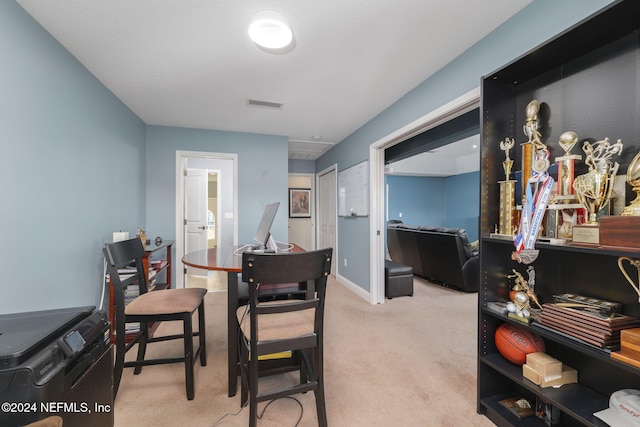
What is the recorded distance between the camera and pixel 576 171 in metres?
1.32

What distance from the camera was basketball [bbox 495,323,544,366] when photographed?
1424 mm

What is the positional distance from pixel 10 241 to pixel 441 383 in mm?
2853

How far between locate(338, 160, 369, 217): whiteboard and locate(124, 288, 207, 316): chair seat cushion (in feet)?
7.83

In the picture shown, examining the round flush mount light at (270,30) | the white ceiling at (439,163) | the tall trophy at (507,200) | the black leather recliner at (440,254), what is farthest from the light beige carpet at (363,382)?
the white ceiling at (439,163)

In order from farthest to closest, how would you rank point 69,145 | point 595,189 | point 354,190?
1. point 354,190
2. point 69,145
3. point 595,189

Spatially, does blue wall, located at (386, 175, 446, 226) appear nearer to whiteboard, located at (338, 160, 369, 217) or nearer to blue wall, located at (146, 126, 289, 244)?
whiteboard, located at (338, 160, 369, 217)

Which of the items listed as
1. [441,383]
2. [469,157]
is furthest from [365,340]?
[469,157]

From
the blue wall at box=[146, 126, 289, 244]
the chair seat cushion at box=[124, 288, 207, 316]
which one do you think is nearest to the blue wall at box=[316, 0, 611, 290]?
the blue wall at box=[146, 126, 289, 244]

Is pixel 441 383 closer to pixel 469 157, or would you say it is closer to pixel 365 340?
pixel 365 340

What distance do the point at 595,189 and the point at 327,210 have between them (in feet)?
14.1

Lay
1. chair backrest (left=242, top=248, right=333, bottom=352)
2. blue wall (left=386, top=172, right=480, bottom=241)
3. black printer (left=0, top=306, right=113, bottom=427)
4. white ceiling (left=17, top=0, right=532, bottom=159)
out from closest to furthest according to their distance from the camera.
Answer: black printer (left=0, top=306, right=113, bottom=427)
chair backrest (left=242, top=248, right=333, bottom=352)
white ceiling (left=17, top=0, right=532, bottom=159)
blue wall (left=386, top=172, right=480, bottom=241)

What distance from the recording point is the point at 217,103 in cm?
294

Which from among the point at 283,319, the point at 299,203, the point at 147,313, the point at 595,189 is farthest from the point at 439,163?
the point at 147,313

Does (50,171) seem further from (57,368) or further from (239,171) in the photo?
(239,171)
